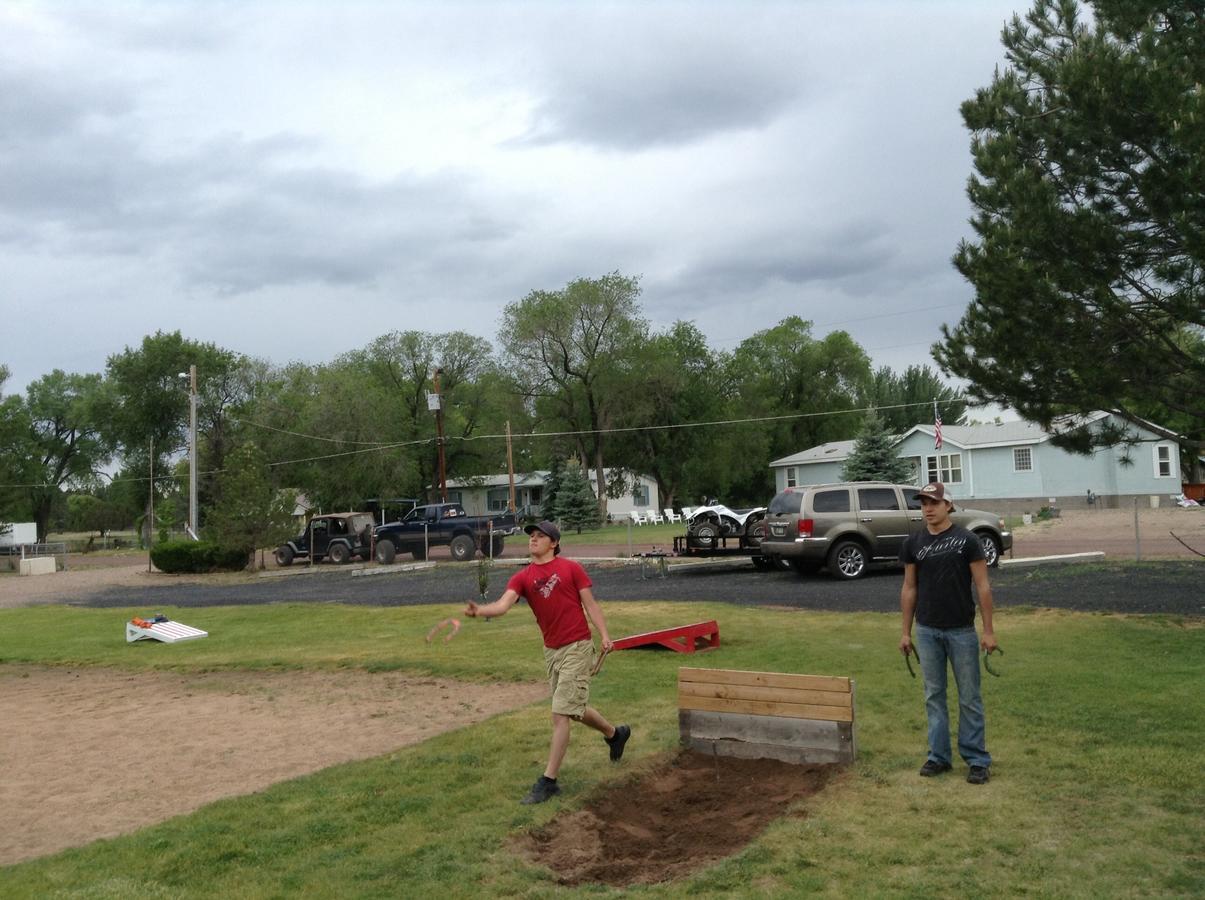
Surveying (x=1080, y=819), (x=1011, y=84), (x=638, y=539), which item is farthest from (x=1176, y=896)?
(x=638, y=539)

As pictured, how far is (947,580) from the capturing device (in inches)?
258

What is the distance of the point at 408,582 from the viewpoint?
2703 centimetres

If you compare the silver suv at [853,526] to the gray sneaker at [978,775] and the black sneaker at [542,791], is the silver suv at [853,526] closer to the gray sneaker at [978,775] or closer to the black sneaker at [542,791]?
the gray sneaker at [978,775]

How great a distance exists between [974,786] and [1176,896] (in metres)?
1.80

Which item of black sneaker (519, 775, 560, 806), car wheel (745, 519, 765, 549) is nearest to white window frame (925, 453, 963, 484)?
car wheel (745, 519, 765, 549)

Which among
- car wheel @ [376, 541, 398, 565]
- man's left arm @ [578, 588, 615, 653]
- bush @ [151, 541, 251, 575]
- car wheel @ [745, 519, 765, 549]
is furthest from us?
bush @ [151, 541, 251, 575]

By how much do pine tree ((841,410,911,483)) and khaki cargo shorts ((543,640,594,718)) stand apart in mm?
37978

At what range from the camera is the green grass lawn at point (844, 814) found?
4.94 metres

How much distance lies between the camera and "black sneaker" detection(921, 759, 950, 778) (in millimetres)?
6496

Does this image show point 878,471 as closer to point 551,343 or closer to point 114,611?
point 551,343

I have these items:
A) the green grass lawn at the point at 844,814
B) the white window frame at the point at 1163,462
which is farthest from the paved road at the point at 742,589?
the white window frame at the point at 1163,462

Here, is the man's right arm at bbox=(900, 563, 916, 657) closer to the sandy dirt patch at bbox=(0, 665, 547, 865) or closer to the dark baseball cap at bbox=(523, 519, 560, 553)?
the dark baseball cap at bbox=(523, 519, 560, 553)

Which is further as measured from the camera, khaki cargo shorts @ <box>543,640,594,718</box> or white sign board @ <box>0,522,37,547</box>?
white sign board @ <box>0,522,37,547</box>

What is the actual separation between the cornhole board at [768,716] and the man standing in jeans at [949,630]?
1.89ft
